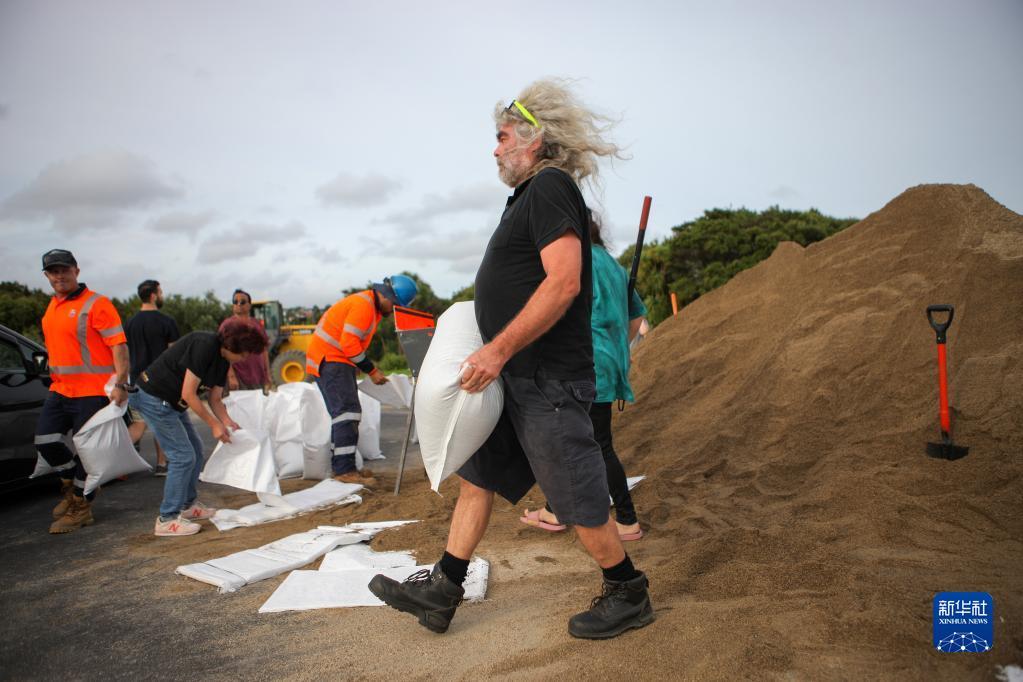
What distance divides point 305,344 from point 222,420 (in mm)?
11100

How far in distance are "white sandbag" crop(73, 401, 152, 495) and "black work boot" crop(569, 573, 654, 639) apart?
3.66 meters

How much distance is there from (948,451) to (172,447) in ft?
16.0

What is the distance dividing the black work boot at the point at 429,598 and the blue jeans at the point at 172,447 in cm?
253

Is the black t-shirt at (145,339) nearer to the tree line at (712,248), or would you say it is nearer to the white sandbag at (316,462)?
the white sandbag at (316,462)

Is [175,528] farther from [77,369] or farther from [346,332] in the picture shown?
[346,332]

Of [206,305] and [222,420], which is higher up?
[206,305]

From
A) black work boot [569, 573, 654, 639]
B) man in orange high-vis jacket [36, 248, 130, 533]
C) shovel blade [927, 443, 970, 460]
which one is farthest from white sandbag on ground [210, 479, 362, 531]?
shovel blade [927, 443, 970, 460]

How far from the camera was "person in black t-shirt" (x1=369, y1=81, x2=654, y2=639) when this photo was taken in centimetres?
236

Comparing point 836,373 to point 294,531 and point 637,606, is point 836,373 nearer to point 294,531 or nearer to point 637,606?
point 637,606

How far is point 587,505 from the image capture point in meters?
2.42

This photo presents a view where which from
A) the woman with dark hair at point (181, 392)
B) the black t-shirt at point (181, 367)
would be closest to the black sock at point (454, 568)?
the woman with dark hair at point (181, 392)

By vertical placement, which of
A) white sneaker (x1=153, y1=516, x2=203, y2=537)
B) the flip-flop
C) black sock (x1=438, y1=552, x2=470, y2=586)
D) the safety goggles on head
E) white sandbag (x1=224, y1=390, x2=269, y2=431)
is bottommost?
white sneaker (x1=153, y1=516, x2=203, y2=537)

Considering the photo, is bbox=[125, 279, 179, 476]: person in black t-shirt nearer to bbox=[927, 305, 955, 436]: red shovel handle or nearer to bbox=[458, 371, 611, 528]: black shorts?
bbox=[458, 371, 611, 528]: black shorts

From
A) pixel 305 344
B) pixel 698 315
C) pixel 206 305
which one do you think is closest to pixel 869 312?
pixel 698 315
